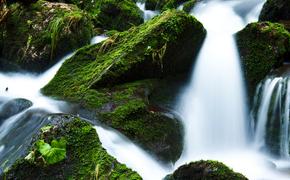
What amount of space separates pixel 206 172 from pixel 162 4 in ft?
31.6

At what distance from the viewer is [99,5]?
12.3 metres

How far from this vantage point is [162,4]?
13539mm

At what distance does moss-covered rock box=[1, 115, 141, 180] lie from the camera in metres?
4.65

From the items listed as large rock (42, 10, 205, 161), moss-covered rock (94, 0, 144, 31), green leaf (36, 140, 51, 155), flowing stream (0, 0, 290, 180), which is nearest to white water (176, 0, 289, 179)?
flowing stream (0, 0, 290, 180)

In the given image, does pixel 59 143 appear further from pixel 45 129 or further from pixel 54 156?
pixel 45 129

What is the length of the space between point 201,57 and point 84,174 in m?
3.81

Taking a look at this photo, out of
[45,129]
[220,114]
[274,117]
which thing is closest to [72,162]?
[45,129]

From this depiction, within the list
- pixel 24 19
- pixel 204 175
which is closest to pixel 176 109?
pixel 204 175

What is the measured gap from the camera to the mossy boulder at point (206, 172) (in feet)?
14.7

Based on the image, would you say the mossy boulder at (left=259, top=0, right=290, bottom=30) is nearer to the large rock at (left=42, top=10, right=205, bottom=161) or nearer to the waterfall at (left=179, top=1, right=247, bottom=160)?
the waterfall at (left=179, top=1, right=247, bottom=160)

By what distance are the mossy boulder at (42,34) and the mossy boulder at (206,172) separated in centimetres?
470

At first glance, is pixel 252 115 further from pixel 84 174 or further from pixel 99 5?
pixel 99 5

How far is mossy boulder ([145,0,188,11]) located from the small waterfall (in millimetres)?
6355

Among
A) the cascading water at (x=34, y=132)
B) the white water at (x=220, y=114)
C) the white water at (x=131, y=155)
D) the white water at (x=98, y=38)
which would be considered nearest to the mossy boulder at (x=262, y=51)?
the white water at (x=220, y=114)
